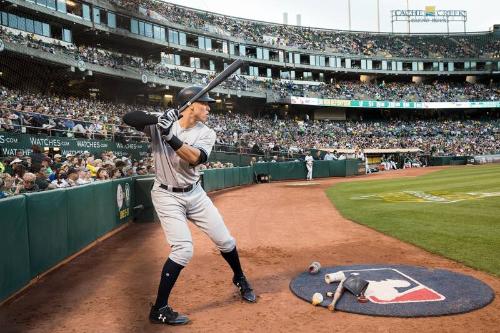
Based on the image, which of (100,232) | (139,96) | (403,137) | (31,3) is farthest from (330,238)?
(403,137)

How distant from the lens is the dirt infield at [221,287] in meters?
4.05

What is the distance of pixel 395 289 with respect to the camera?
4762 millimetres

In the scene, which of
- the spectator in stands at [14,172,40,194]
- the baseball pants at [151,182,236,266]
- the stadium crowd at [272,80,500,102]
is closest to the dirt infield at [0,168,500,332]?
the baseball pants at [151,182,236,266]

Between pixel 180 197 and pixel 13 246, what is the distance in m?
2.61

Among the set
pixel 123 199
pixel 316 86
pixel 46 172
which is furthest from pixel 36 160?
pixel 316 86

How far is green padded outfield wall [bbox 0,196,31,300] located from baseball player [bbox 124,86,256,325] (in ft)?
6.98

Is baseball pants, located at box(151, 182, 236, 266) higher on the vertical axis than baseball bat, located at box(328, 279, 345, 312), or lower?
higher

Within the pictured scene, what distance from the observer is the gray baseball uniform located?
13.8ft

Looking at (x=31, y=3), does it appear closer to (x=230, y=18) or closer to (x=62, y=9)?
(x=62, y=9)

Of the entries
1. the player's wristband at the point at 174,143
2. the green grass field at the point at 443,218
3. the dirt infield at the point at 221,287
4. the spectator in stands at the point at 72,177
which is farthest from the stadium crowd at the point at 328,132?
the player's wristband at the point at 174,143

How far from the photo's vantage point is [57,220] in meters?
6.86

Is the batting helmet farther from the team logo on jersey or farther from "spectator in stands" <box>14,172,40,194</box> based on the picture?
"spectator in stands" <box>14,172,40,194</box>

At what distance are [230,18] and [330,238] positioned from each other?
163 ft

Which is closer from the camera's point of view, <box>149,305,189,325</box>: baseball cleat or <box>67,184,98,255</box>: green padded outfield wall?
<box>149,305,189,325</box>: baseball cleat
